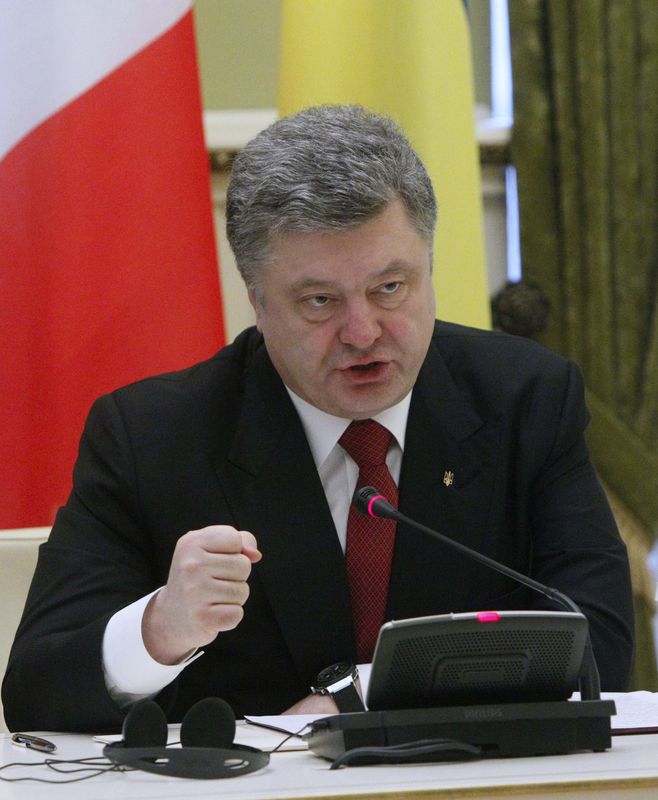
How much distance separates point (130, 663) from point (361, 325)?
0.60 metres

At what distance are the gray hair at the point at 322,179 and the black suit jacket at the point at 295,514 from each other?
32cm

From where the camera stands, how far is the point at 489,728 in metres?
1.33

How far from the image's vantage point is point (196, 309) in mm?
3092

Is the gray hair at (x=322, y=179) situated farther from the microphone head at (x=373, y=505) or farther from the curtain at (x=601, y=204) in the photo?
the curtain at (x=601, y=204)

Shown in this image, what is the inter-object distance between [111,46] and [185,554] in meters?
1.93

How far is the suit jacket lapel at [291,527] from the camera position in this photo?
2.03 metres

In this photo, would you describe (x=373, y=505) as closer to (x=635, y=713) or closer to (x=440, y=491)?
(x=635, y=713)

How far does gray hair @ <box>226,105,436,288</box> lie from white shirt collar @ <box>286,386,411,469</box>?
0.26 meters

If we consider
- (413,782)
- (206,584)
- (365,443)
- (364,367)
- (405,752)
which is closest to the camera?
(413,782)

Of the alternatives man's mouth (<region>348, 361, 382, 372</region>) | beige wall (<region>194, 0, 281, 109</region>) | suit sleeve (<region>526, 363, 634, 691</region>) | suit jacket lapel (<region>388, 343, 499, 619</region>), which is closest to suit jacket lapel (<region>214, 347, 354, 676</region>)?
suit jacket lapel (<region>388, 343, 499, 619</region>)

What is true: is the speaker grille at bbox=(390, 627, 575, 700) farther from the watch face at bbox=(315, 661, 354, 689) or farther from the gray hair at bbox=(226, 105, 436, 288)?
the gray hair at bbox=(226, 105, 436, 288)

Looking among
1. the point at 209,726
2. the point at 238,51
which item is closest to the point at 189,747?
the point at 209,726

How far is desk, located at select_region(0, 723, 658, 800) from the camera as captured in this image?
43.9 inches

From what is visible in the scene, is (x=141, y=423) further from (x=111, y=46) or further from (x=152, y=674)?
(x=111, y=46)
